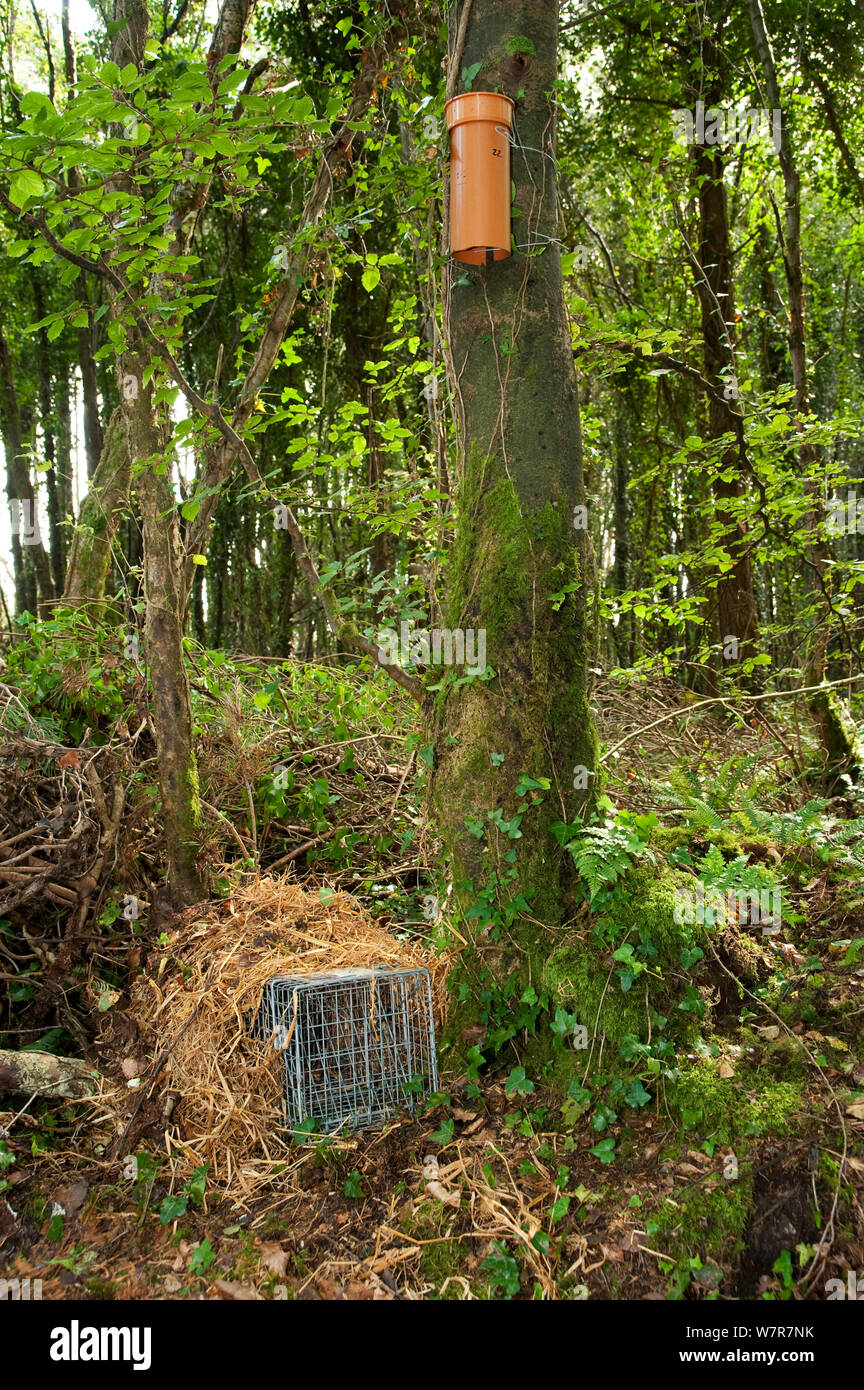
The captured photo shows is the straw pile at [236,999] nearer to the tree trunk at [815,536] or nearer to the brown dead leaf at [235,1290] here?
Answer: the brown dead leaf at [235,1290]

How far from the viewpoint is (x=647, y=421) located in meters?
16.7

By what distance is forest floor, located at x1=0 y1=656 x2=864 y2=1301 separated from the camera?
258cm

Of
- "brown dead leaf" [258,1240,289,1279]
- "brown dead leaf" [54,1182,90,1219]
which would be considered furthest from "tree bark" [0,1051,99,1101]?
"brown dead leaf" [258,1240,289,1279]

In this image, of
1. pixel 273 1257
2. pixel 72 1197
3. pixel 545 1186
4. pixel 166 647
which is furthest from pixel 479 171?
pixel 72 1197

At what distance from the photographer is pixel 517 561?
3602 mm

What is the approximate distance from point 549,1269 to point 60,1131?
2016 millimetres

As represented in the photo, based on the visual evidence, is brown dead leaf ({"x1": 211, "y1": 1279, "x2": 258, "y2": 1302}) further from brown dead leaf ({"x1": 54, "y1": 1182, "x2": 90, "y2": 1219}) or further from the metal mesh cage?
brown dead leaf ({"x1": 54, "y1": 1182, "x2": 90, "y2": 1219})

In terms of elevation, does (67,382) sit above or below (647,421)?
above

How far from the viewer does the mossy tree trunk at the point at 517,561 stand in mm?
3480

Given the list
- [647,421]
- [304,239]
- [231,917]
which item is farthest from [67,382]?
[231,917]

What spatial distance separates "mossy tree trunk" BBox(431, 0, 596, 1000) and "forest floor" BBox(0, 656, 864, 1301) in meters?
0.56

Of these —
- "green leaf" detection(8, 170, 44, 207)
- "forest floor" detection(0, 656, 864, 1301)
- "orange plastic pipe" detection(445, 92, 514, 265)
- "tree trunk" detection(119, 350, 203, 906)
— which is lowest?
"forest floor" detection(0, 656, 864, 1301)

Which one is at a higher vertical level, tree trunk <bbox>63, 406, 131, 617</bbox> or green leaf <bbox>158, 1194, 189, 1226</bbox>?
tree trunk <bbox>63, 406, 131, 617</bbox>
